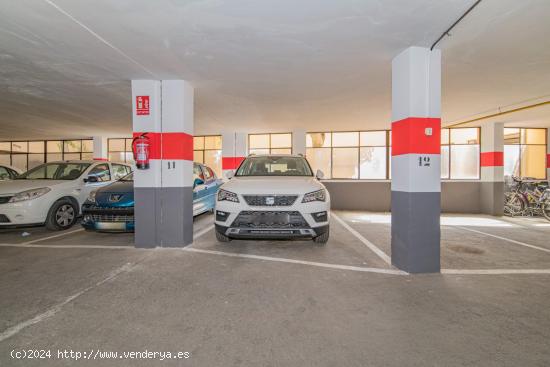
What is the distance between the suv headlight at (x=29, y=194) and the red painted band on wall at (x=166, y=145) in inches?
102

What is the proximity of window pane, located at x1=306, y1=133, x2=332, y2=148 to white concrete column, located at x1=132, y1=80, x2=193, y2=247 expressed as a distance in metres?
6.97

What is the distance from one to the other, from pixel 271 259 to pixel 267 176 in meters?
1.54

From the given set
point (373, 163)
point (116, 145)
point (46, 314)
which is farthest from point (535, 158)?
point (116, 145)

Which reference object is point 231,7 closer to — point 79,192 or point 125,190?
point 125,190

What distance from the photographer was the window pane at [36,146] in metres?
13.3

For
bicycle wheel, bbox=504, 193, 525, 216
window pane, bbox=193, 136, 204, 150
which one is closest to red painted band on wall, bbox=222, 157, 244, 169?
window pane, bbox=193, 136, 204, 150

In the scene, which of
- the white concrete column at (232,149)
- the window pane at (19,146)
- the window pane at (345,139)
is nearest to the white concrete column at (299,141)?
the window pane at (345,139)

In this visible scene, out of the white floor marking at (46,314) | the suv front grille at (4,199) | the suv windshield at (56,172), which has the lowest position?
the white floor marking at (46,314)

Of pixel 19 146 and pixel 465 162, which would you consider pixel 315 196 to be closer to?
pixel 465 162

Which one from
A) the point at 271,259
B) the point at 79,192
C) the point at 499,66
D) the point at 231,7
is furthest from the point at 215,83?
the point at 499,66

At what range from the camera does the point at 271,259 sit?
3.95 meters

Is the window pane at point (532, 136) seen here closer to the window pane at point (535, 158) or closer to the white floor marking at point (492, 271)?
the window pane at point (535, 158)

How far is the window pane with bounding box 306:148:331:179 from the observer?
10742mm

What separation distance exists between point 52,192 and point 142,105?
296cm
